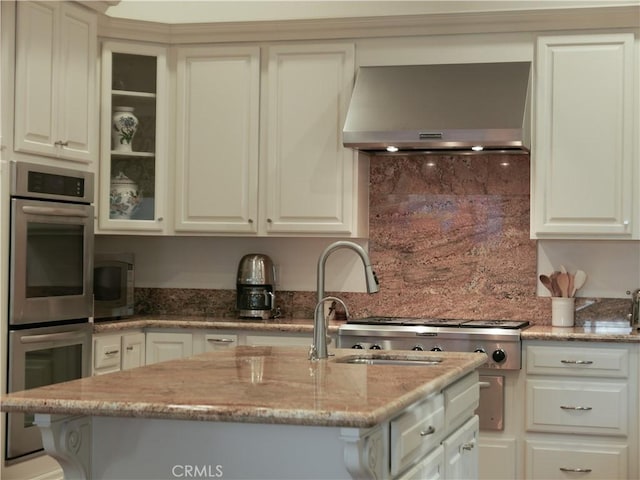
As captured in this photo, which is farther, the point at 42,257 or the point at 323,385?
the point at 42,257

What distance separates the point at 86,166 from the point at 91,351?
36.6 inches

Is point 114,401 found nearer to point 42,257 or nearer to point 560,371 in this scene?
point 42,257

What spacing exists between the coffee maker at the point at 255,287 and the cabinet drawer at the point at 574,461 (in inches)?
64.5

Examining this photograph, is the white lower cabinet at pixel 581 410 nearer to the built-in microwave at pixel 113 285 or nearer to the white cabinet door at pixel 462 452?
the white cabinet door at pixel 462 452

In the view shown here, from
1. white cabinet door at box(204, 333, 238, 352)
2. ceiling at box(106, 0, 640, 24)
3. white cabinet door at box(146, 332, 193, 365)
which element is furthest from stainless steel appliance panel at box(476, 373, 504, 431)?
ceiling at box(106, 0, 640, 24)

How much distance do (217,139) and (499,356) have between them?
6.50 ft

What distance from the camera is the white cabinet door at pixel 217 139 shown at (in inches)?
208

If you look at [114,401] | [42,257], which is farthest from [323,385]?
[42,257]

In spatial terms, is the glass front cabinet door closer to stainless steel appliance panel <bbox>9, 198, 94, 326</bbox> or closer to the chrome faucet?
stainless steel appliance panel <bbox>9, 198, 94, 326</bbox>

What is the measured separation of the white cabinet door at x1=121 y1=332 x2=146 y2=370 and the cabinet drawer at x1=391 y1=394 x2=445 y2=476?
8.07ft

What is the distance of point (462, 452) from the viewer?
3.29 metres

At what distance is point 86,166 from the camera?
4.77m

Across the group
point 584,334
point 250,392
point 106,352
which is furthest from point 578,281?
point 250,392

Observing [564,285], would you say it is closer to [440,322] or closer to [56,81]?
[440,322]
